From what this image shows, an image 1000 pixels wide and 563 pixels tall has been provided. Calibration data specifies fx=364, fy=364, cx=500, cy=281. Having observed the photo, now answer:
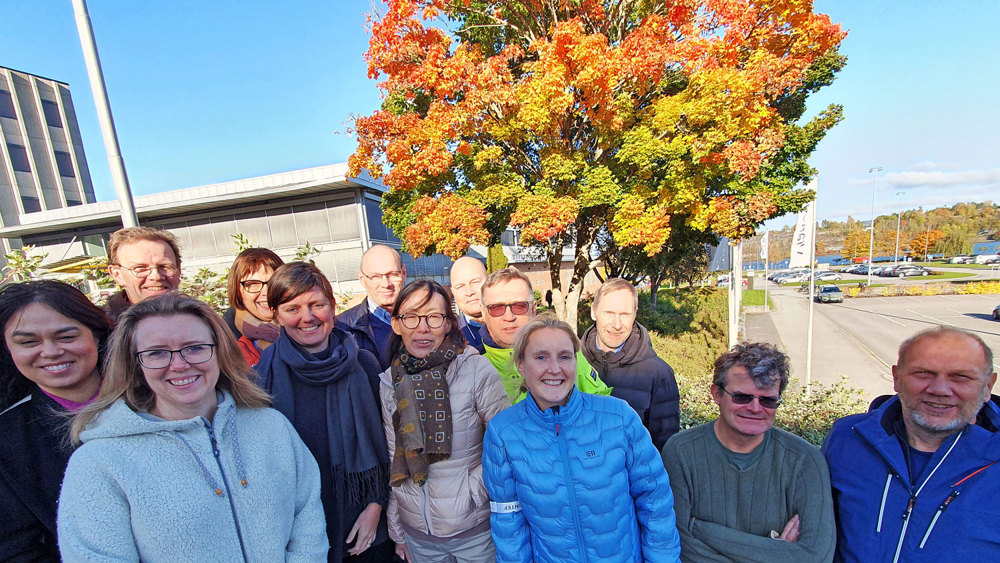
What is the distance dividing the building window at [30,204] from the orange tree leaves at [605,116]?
30.6 m

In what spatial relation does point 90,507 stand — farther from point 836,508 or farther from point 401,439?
point 836,508

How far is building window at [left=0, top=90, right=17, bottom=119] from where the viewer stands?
22266mm

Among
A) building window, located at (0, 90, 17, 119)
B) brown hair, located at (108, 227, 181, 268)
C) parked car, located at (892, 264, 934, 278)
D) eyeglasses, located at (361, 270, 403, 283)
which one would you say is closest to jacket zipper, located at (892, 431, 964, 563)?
eyeglasses, located at (361, 270, 403, 283)

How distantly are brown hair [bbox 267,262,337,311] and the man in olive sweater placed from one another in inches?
85.7

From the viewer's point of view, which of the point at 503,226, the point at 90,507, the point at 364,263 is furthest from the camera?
the point at 503,226

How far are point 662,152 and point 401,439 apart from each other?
6.99 meters

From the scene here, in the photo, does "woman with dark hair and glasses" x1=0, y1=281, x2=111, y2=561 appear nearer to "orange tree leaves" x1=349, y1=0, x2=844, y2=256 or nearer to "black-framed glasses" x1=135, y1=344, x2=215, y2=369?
"black-framed glasses" x1=135, y1=344, x2=215, y2=369


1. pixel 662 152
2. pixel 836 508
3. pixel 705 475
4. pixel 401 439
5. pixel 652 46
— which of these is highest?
pixel 652 46

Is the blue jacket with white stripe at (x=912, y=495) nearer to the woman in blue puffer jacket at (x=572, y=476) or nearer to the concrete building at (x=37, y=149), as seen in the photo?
the woman in blue puffer jacket at (x=572, y=476)

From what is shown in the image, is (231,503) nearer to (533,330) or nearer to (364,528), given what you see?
(364,528)

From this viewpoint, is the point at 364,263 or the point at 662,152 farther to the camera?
the point at 662,152

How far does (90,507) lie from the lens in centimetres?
122

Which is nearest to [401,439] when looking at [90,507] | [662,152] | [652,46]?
[90,507]

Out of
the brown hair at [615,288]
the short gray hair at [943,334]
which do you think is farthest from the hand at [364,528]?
the short gray hair at [943,334]
